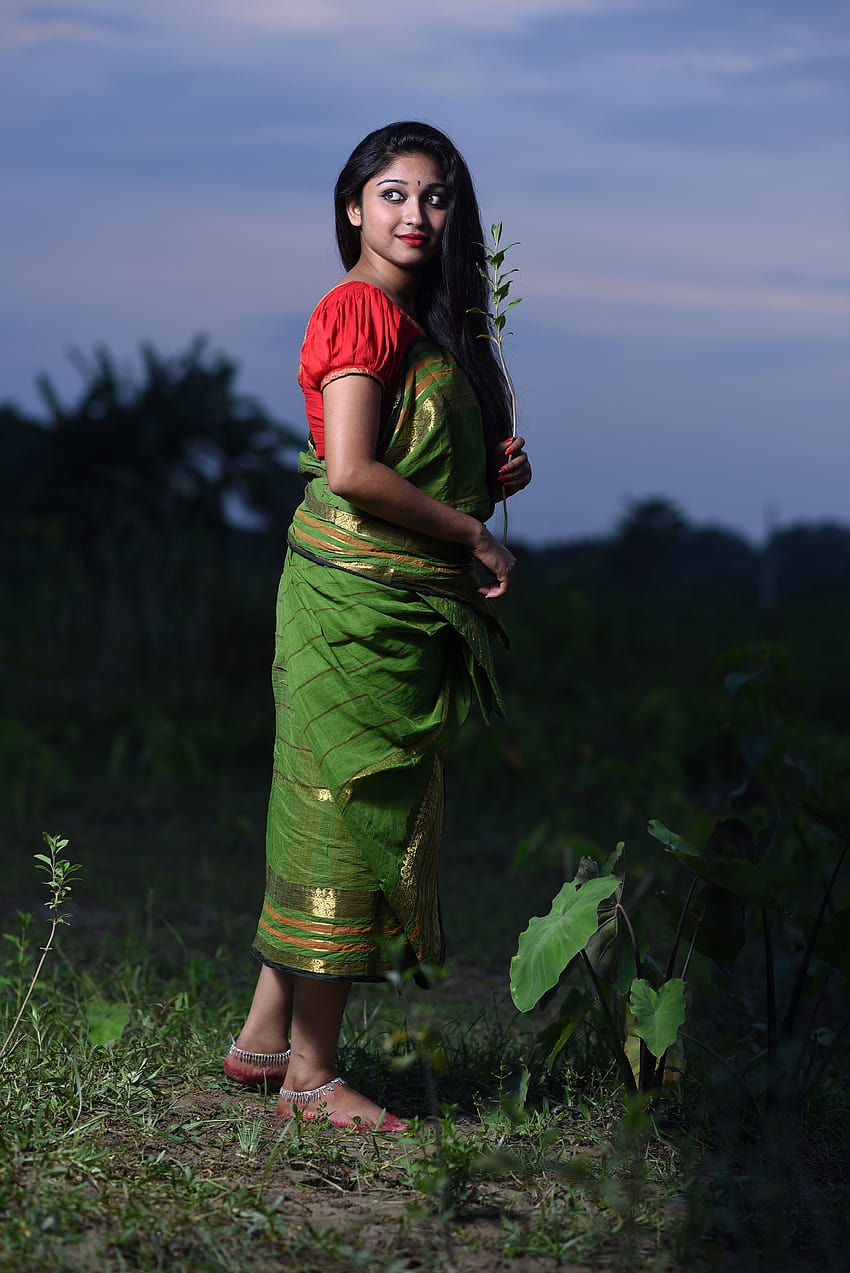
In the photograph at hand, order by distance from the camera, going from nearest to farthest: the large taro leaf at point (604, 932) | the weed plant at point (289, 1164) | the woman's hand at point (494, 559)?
the weed plant at point (289, 1164) < the woman's hand at point (494, 559) < the large taro leaf at point (604, 932)

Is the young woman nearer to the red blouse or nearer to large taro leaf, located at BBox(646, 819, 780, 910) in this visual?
the red blouse

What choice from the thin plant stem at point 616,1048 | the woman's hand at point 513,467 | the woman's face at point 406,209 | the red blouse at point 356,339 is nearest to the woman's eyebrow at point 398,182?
the woman's face at point 406,209

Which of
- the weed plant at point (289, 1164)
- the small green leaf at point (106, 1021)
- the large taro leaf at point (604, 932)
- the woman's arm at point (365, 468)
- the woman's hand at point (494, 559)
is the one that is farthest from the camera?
the small green leaf at point (106, 1021)

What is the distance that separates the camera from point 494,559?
2170 mm

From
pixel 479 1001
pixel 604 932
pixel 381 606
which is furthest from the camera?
pixel 479 1001

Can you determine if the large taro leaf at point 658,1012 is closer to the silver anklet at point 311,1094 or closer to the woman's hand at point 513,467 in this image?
the silver anklet at point 311,1094

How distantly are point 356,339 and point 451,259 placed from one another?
0.27m

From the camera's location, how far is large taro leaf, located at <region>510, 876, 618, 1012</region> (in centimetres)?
206

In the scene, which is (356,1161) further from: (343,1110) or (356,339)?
(356,339)

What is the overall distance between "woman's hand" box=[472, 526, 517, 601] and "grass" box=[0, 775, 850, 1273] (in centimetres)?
76

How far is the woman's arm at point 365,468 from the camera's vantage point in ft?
6.73

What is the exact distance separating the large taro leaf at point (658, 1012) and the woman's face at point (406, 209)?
4.23 feet

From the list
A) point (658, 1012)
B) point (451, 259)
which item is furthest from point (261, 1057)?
point (451, 259)

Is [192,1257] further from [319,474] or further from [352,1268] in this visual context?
[319,474]
